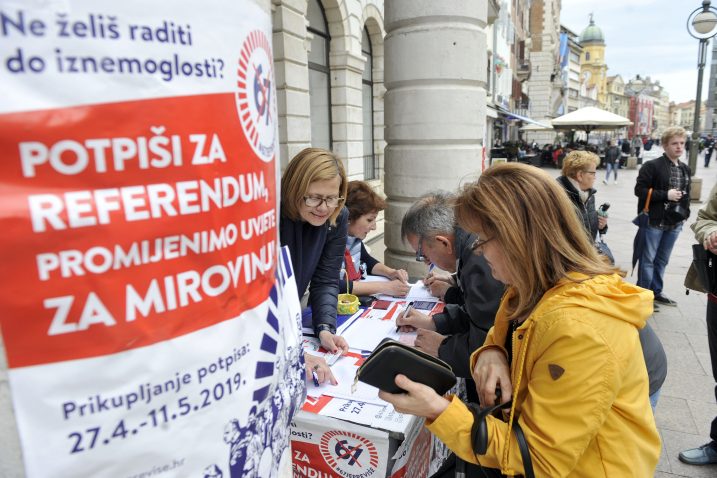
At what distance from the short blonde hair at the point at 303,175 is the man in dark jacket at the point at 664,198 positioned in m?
4.38

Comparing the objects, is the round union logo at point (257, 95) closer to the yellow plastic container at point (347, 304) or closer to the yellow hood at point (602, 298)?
the yellow hood at point (602, 298)

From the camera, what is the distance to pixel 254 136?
920 mm

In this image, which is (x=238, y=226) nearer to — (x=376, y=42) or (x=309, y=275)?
(x=309, y=275)

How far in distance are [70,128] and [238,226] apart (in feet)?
1.03

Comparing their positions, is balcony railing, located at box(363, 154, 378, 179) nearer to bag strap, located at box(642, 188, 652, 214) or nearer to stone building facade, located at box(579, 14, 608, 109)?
bag strap, located at box(642, 188, 652, 214)

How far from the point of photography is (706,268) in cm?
276

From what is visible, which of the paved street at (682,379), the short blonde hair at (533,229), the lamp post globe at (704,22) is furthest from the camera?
the lamp post globe at (704,22)

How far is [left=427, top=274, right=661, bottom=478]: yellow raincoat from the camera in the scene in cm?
117

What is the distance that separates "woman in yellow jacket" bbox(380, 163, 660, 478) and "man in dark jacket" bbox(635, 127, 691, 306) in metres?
4.51

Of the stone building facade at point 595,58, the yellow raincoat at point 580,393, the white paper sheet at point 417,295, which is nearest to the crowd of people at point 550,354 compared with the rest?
the yellow raincoat at point 580,393

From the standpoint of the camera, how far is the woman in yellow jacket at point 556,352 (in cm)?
118

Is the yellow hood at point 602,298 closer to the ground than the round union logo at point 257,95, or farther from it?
closer to the ground

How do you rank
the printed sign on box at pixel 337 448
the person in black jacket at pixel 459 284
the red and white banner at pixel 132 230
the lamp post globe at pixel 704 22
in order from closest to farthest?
the red and white banner at pixel 132 230
the printed sign on box at pixel 337 448
the person in black jacket at pixel 459 284
the lamp post globe at pixel 704 22

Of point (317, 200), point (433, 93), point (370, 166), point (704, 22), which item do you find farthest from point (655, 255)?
point (704, 22)
